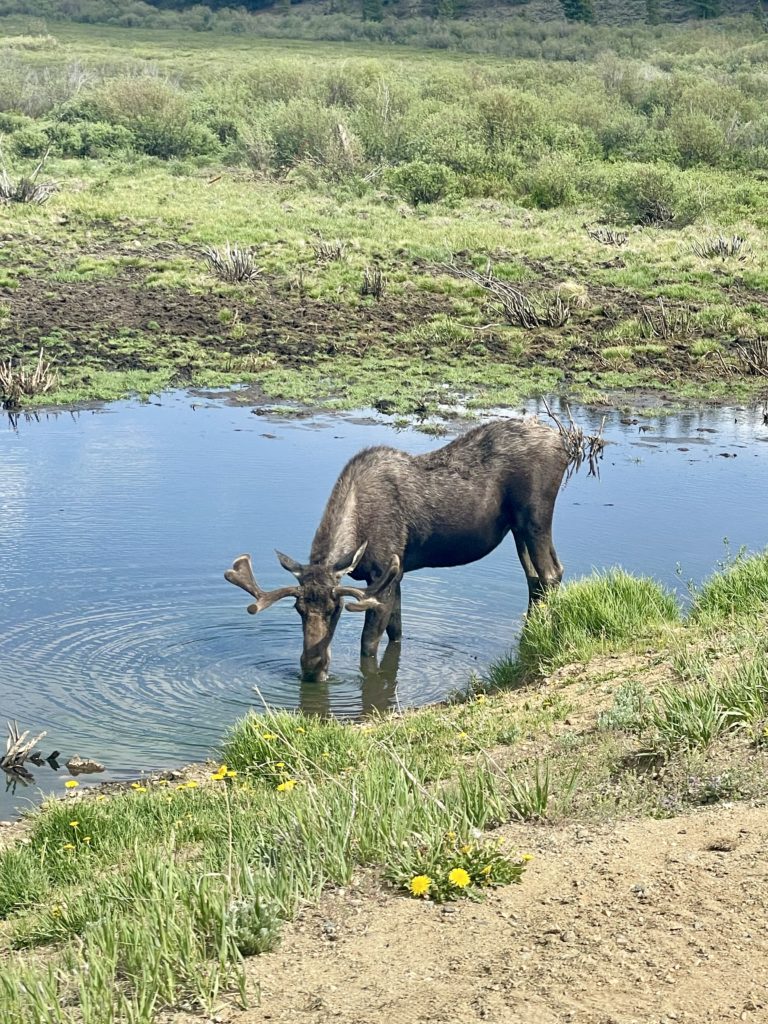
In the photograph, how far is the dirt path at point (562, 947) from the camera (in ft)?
12.9

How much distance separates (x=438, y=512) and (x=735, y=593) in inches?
87.4

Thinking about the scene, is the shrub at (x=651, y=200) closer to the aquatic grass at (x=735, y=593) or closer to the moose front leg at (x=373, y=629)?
the aquatic grass at (x=735, y=593)

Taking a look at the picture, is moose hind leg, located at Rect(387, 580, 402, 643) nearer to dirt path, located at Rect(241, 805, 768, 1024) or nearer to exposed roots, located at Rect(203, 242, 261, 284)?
dirt path, located at Rect(241, 805, 768, 1024)

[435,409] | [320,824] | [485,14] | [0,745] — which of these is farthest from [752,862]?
[485,14]

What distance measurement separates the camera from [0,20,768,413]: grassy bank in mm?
19203

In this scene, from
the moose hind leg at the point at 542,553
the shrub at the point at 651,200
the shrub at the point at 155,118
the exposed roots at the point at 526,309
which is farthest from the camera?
the shrub at the point at 155,118

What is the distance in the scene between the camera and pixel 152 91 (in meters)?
39.8

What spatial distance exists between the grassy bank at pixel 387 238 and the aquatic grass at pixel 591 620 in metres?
7.89

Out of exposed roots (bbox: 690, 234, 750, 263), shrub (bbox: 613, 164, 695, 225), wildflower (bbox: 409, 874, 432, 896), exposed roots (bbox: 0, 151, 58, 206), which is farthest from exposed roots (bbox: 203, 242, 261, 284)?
wildflower (bbox: 409, 874, 432, 896)

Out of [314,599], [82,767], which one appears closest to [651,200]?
[314,599]

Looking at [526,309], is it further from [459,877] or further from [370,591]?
[459,877]

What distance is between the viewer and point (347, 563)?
905 centimetres

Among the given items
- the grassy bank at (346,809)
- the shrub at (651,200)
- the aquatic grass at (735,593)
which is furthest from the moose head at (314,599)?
the shrub at (651,200)

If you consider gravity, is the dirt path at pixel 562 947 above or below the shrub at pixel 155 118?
below
